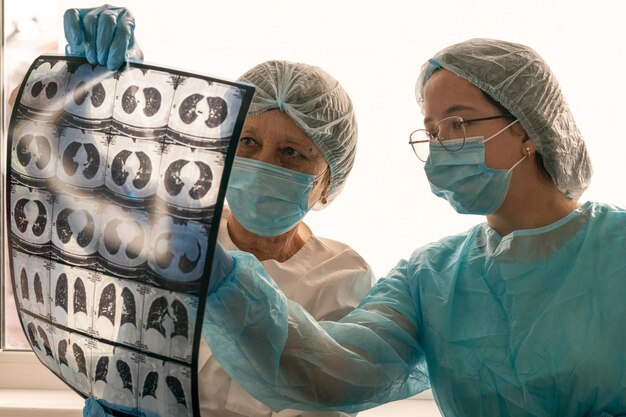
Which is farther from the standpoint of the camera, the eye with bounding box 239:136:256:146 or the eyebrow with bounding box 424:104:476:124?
the eye with bounding box 239:136:256:146

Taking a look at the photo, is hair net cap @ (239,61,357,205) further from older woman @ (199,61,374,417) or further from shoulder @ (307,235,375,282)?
shoulder @ (307,235,375,282)

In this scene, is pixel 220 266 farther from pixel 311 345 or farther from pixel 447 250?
pixel 447 250

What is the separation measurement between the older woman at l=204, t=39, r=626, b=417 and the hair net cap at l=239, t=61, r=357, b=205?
10.1 inches

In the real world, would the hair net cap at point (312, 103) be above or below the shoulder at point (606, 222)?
above

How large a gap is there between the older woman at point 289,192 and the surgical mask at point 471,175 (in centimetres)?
33

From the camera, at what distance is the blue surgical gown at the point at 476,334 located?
164cm

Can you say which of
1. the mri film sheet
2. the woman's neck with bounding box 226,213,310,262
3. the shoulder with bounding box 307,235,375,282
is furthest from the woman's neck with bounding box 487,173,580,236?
the mri film sheet

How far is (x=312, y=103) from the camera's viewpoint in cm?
200

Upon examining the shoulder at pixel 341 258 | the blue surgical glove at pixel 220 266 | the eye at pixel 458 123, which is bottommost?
the shoulder at pixel 341 258

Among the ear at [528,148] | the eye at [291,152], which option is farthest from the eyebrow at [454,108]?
the eye at [291,152]

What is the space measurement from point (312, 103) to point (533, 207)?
1.80ft

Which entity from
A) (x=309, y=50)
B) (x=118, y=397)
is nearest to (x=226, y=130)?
(x=118, y=397)

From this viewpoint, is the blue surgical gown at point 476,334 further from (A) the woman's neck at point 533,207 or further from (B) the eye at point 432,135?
(B) the eye at point 432,135

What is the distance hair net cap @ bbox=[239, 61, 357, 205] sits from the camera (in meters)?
1.99
